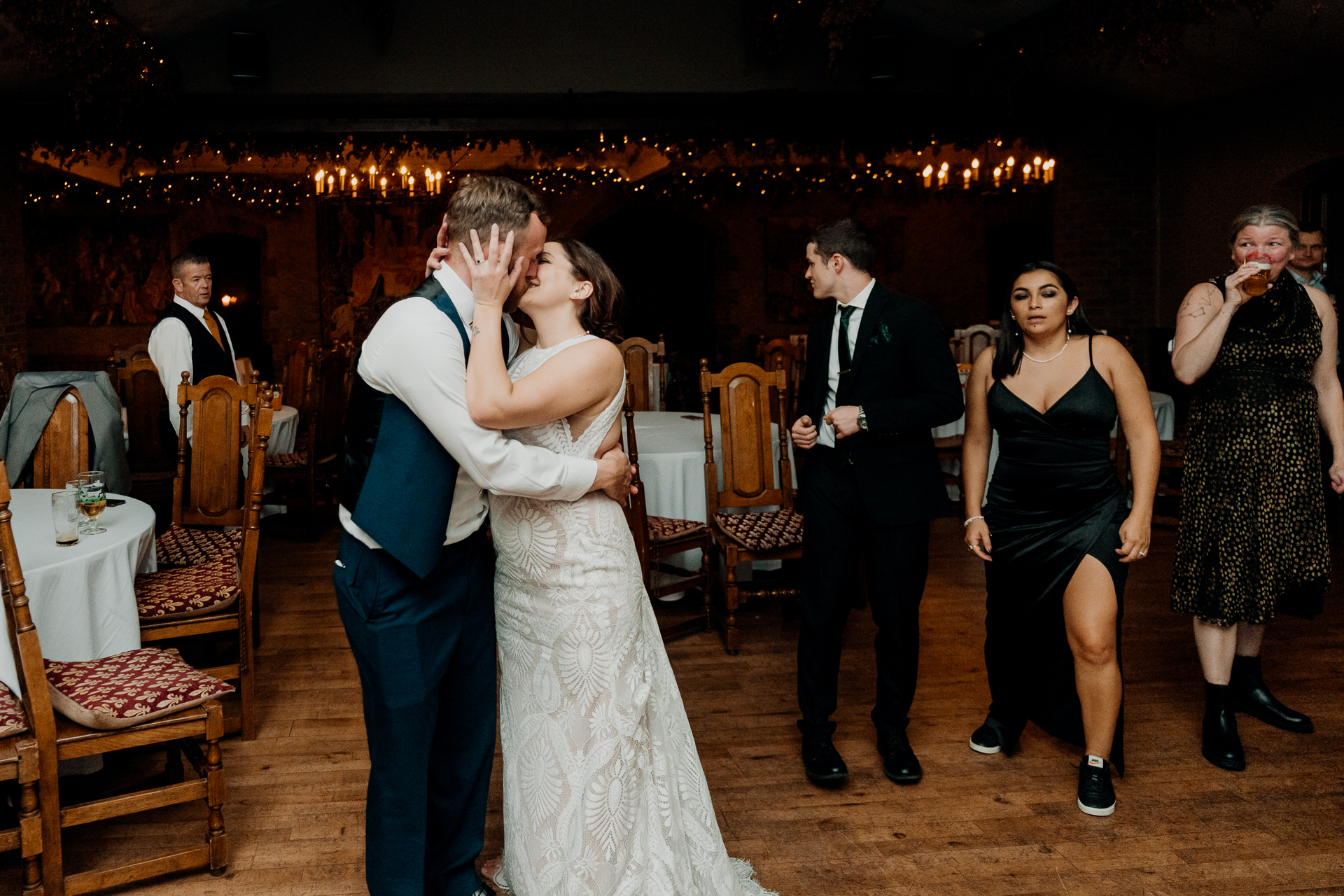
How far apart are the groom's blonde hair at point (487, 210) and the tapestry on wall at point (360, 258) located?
11425mm

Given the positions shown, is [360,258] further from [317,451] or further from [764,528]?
[764,528]

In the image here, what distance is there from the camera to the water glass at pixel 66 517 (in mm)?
2801

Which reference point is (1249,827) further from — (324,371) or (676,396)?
(676,396)

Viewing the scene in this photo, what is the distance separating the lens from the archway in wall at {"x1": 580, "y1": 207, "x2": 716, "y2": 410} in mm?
13461

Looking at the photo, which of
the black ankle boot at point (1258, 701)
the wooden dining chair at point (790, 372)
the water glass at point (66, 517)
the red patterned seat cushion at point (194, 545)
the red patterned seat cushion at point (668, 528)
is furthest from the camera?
the wooden dining chair at point (790, 372)

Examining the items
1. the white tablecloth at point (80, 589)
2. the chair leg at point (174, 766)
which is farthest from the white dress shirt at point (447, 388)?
the chair leg at point (174, 766)

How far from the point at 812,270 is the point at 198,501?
261 centimetres

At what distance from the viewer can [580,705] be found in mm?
2150

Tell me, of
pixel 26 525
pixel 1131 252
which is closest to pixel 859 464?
pixel 26 525

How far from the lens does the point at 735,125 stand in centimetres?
910

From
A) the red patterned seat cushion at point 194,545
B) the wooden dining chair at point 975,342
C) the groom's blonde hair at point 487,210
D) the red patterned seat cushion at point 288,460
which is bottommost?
the red patterned seat cushion at point 194,545

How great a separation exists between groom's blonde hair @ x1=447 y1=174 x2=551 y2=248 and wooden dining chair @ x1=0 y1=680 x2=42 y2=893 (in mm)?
1477

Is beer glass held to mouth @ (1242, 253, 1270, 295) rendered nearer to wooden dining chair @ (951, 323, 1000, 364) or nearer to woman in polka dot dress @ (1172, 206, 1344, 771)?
woman in polka dot dress @ (1172, 206, 1344, 771)

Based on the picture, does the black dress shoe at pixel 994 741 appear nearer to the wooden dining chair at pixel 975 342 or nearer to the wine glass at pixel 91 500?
the wine glass at pixel 91 500
